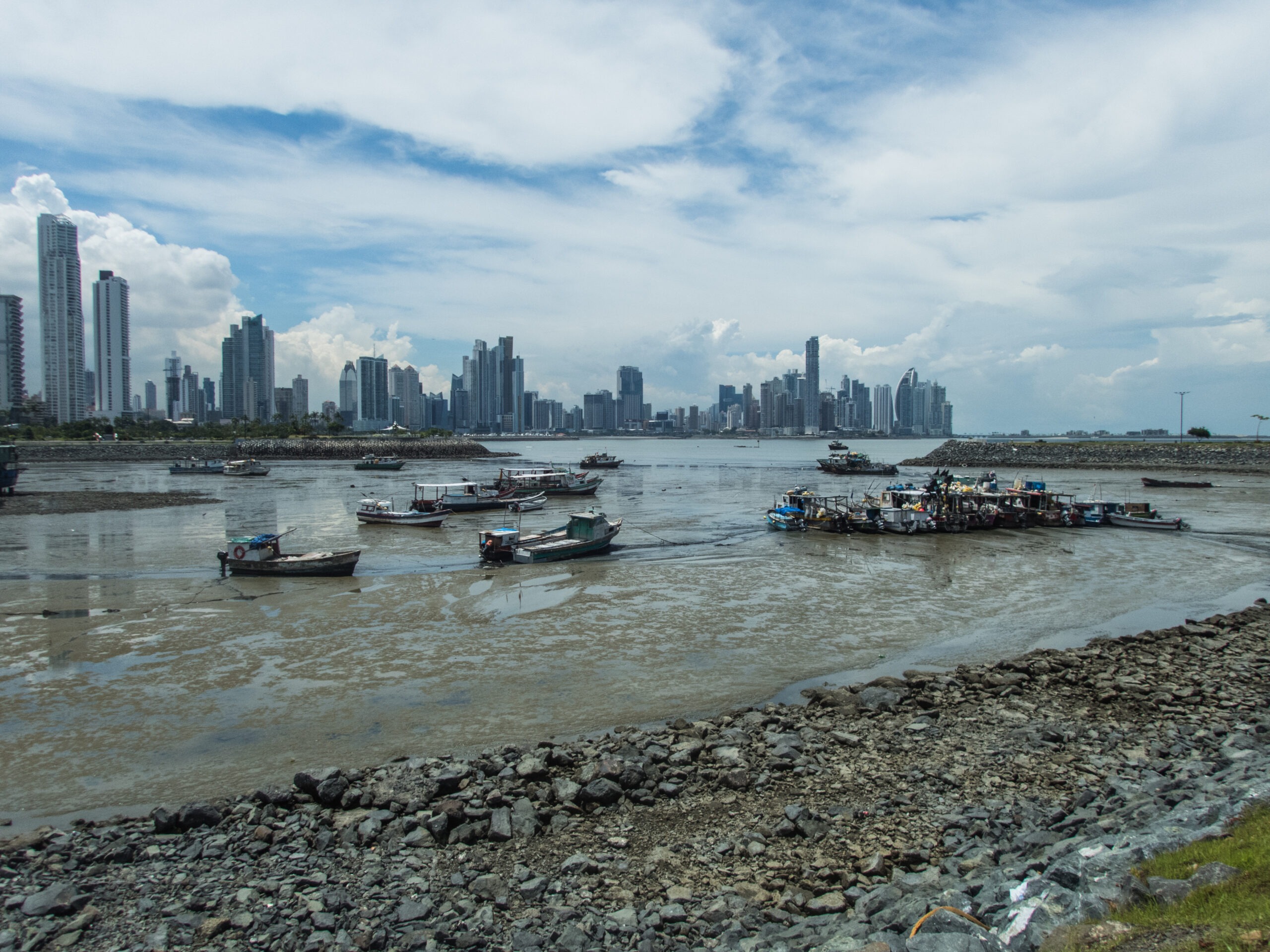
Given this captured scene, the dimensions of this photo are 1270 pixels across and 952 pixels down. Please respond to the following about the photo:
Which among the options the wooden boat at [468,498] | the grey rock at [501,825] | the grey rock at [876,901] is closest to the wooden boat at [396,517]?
the wooden boat at [468,498]

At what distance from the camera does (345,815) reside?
9719 millimetres

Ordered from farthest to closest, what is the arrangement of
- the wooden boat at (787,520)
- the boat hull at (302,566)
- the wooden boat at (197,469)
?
1. the wooden boat at (197,469)
2. the wooden boat at (787,520)
3. the boat hull at (302,566)

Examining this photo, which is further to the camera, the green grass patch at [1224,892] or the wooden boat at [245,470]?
the wooden boat at [245,470]

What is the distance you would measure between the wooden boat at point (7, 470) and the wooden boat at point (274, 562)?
48796 millimetres

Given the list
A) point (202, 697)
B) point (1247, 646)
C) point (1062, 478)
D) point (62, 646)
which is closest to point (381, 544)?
point (62, 646)

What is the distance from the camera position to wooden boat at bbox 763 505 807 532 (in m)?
43.8

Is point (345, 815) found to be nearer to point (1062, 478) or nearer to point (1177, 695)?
point (1177, 695)

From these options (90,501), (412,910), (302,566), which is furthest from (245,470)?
(412,910)

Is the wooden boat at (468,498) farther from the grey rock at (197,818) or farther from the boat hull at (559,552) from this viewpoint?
the grey rock at (197,818)

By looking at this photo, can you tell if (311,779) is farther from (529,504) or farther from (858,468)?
(858,468)

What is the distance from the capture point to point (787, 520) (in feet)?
145

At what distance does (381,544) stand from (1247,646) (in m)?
35.7

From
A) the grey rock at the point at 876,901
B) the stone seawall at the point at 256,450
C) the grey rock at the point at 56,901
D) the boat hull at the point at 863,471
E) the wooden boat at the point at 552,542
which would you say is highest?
the stone seawall at the point at 256,450

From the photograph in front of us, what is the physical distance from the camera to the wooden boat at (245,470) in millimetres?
91625
